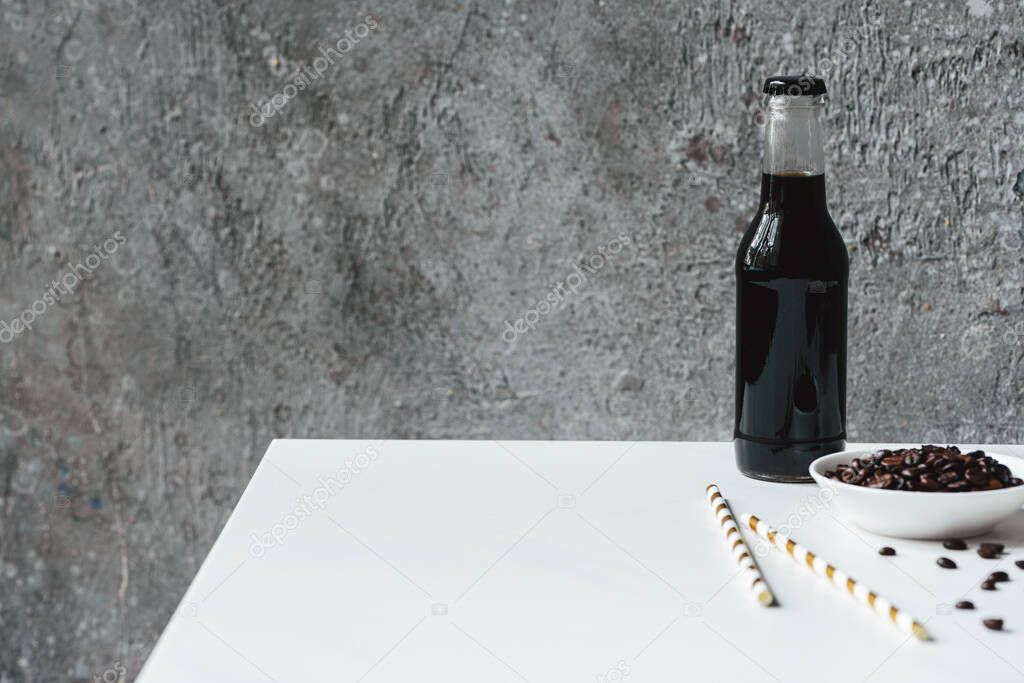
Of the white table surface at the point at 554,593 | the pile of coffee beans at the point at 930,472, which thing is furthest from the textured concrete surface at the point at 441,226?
the pile of coffee beans at the point at 930,472

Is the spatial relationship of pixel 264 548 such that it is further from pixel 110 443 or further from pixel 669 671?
pixel 110 443

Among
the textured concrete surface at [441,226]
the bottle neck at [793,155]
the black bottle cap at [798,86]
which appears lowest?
the textured concrete surface at [441,226]

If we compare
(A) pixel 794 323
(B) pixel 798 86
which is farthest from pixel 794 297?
(B) pixel 798 86

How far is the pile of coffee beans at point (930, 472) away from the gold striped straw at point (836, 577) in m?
0.08

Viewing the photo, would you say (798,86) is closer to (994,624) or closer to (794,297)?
(794,297)

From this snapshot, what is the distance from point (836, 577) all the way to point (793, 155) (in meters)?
0.37

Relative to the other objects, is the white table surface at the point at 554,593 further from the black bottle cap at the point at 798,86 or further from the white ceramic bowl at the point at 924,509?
the black bottle cap at the point at 798,86

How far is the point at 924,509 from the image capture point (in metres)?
0.81

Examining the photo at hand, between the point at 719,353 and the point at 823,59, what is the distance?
466mm

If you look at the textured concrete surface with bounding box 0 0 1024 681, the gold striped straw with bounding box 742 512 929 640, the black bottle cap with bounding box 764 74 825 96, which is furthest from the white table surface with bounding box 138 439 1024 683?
the textured concrete surface with bounding box 0 0 1024 681

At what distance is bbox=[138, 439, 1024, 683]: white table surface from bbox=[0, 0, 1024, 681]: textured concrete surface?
0.73 meters

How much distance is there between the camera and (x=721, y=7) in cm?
167

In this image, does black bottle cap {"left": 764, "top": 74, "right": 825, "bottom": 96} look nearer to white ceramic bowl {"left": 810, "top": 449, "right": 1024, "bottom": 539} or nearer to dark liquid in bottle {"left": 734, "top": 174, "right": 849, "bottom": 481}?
dark liquid in bottle {"left": 734, "top": 174, "right": 849, "bottom": 481}

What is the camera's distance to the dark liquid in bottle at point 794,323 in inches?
37.1
